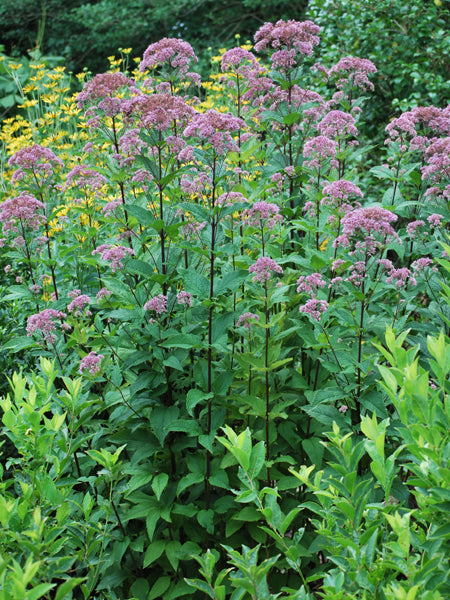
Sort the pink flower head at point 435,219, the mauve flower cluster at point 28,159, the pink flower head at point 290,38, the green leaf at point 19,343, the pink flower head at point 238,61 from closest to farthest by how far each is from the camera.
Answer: the pink flower head at point 435,219 → the green leaf at point 19,343 → the mauve flower cluster at point 28,159 → the pink flower head at point 290,38 → the pink flower head at point 238,61

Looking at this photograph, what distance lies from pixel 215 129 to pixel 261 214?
39 cm

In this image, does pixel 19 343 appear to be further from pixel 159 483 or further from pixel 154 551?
pixel 154 551

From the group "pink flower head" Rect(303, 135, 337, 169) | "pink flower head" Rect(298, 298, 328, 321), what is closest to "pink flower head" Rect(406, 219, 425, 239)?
"pink flower head" Rect(303, 135, 337, 169)

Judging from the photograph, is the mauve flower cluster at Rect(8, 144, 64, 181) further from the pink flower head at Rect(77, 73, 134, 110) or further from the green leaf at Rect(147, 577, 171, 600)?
the green leaf at Rect(147, 577, 171, 600)

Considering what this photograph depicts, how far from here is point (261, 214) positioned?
2.37 meters

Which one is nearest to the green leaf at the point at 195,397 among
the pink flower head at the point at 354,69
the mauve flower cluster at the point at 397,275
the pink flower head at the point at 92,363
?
the pink flower head at the point at 92,363

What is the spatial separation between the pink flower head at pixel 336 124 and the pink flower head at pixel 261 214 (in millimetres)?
568

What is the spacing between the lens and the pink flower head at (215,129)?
2141 mm

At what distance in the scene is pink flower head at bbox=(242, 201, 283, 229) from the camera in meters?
2.32

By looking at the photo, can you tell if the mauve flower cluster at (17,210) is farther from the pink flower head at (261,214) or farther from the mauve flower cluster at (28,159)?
the pink flower head at (261,214)

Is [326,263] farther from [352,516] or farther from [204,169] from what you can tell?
[352,516]

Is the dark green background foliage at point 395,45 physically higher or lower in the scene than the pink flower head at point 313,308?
higher

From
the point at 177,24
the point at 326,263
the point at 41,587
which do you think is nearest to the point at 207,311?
the point at 326,263

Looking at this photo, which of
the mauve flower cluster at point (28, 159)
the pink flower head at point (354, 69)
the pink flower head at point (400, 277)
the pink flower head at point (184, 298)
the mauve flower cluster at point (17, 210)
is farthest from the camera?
the pink flower head at point (354, 69)
